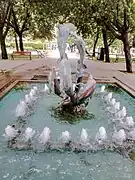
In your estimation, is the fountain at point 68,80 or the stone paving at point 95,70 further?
the stone paving at point 95,70

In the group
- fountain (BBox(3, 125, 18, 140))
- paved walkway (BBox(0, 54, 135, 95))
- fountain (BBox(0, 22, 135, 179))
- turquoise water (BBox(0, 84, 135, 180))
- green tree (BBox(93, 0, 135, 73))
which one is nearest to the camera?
turquoise water (BBox(0, 84, 135, 180))

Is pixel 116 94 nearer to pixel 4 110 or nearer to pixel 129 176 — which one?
pixel 4 110

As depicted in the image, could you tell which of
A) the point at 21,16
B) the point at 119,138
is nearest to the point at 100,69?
the point at 119,138

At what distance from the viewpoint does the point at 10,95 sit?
10125 mm

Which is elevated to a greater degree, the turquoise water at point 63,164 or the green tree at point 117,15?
the green tree at point 117,15

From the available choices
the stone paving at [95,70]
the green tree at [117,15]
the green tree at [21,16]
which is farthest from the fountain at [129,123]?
the green tree at [21,16]

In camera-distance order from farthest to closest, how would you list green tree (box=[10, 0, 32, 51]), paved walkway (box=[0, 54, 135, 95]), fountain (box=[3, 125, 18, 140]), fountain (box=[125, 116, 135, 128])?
green tree (box=[10, 0, 32, 51])
paved walkway (box=[0, 54, 135, 95])
fountain (box=[125, 116, 135, 128])
fountain (box=[3, 125, 18, 140])

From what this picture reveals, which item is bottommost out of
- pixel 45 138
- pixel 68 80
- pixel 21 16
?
pixel 45 138

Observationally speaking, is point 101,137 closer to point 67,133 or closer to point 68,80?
point 67,133

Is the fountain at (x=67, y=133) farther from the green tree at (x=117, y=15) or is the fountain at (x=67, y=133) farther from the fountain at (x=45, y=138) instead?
the green tree at (x=117, y=15)

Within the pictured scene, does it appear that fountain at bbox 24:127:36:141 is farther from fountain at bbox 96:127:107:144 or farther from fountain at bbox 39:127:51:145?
fountain at bbox 96:127:107:144

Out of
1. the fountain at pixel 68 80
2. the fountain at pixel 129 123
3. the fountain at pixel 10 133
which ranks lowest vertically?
the fountain at pixel 129 123

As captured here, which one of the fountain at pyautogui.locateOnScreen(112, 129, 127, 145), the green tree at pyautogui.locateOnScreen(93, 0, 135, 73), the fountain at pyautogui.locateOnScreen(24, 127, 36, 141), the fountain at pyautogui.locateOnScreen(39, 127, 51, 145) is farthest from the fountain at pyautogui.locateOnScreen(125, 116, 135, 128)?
the green tree at pyautogui.locateOnScreen(93, 0, 135, 73)

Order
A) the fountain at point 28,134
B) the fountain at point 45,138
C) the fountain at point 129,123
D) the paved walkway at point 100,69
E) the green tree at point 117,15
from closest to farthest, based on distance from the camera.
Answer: the fountain at point 45,138
the fountain at point 28,134
the fountain at point 129,123
the paved walkway at point 100,69
the green tree at point 117,15
